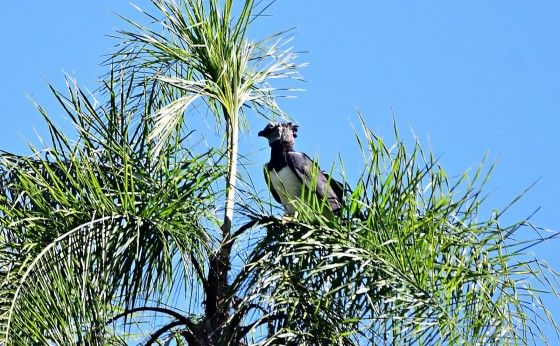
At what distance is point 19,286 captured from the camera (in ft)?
12.9

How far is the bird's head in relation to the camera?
5.82m

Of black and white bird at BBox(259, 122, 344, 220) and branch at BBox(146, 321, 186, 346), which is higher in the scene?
black and white bird at BBox(259, 122, 344, 220)

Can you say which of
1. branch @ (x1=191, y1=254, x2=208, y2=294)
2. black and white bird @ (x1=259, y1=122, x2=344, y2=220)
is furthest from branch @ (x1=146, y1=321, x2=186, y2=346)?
black and white bird @ (x1=259, y1=122, x2=344, y2=220)

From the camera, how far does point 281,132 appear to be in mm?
5855

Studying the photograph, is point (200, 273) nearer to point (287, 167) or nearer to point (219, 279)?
point (219, 279)

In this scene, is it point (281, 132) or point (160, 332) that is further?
point (281, 132)

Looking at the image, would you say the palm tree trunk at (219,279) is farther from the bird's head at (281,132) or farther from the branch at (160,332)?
the bird's head at (281,132)

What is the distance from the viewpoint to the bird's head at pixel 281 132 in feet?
19.1

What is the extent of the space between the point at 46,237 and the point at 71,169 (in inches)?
21.9

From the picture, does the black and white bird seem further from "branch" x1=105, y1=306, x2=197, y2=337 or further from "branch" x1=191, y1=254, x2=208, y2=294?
"branch" x1=105, y1=306, x2=197, y2=337

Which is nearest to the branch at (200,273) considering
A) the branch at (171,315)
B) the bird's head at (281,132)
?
the branch at (171,315)

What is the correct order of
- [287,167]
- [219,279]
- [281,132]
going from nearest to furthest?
1. [219,279]
2. [287,167]
3. [281,132]

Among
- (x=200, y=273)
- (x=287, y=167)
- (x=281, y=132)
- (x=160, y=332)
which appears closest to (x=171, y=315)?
(x=160, y=332)

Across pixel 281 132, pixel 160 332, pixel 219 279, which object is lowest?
pixel 160 332
